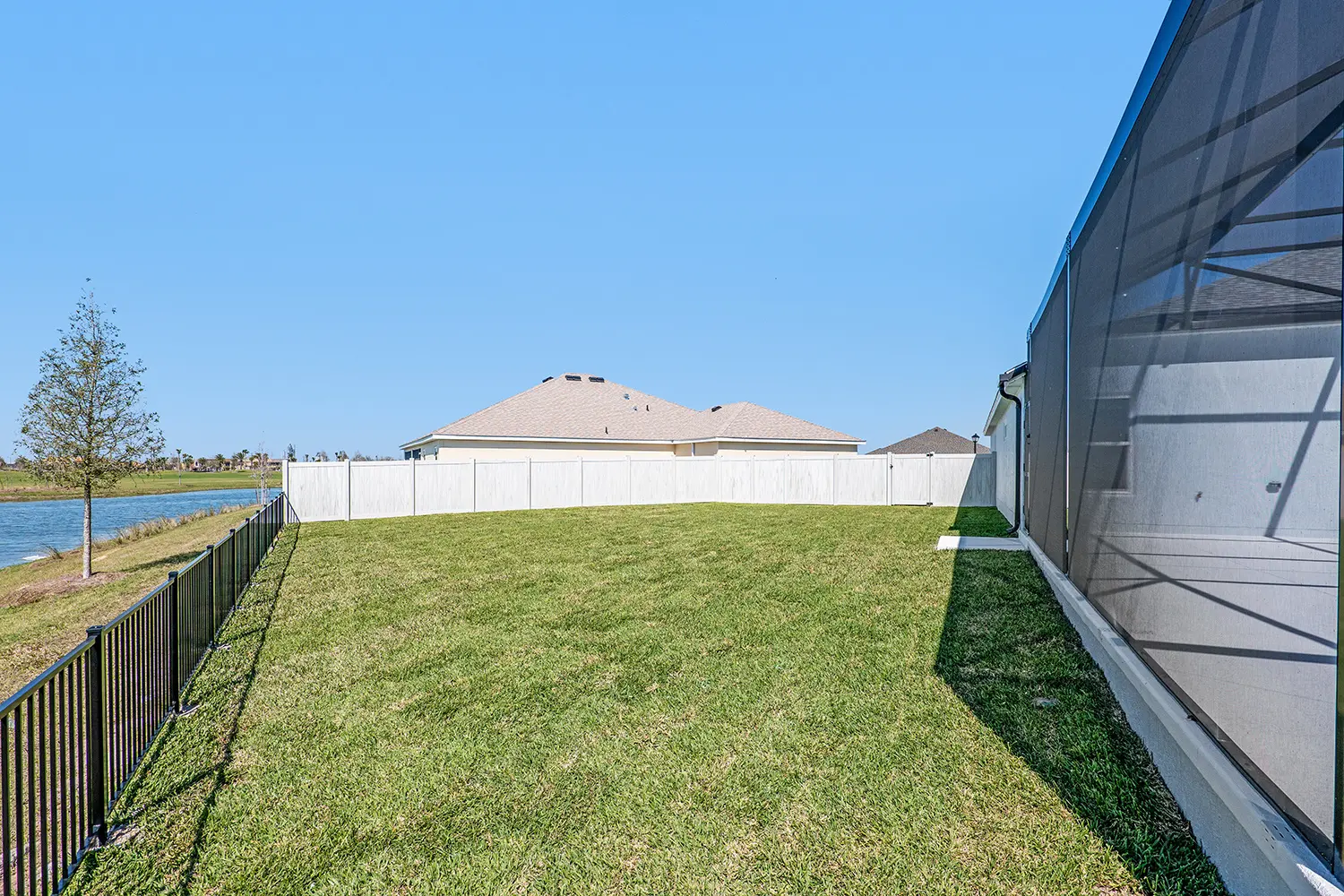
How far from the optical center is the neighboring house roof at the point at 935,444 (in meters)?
36.5

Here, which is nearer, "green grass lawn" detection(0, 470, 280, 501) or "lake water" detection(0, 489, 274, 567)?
"green grass lawn" detection(0, 470, 280, 501)

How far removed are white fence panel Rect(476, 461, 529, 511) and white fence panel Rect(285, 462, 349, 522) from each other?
351 centimetres

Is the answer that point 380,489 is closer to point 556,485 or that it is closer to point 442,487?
point 442,487

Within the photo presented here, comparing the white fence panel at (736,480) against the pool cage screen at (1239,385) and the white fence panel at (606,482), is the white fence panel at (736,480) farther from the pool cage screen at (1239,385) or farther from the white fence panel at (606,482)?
the pool cage screen at (1239,385)

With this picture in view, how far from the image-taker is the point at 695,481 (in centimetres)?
2127

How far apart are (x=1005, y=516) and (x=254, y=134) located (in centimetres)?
1954

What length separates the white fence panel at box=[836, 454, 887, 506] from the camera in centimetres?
1872

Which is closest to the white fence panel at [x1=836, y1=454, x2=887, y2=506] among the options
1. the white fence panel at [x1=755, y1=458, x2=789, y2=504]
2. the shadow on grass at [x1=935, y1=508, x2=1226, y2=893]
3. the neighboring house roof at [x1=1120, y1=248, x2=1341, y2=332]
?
the white fence panel at [x1=755, y1=458, x2=789, y2=504]

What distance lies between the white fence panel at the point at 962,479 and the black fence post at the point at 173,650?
56.0 feet

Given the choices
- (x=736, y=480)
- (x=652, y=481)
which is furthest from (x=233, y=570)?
(x=736, y=480)

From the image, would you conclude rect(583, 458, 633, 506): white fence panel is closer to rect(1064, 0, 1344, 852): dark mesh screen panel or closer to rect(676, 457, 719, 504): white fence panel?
rect(676, 457, 719, 504): white fence panel

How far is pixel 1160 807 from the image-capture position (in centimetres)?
262

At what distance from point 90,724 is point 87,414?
1305cm

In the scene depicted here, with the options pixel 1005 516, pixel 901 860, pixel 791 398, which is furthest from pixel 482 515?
pixel 791 398
